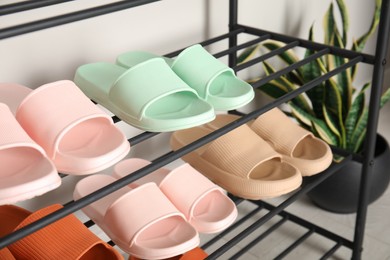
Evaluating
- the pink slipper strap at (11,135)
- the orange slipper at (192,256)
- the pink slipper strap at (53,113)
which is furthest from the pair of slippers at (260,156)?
the pink slipper strap at (11,135)

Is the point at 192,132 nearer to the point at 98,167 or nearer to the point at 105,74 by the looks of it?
the point at 105,74

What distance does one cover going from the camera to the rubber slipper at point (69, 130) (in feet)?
2.44

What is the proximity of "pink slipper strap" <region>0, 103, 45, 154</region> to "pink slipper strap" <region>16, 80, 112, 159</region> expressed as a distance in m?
0.03

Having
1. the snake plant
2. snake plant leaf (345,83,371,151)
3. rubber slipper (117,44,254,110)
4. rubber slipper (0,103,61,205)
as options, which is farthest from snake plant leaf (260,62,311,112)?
rubber slipper (0,103,61,205)

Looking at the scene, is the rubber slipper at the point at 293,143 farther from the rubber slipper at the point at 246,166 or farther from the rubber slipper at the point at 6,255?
the rubber slipper at the point at 6,255

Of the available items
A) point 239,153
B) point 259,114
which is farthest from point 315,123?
point 259,114

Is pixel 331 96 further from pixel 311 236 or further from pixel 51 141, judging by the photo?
pixel 51 141

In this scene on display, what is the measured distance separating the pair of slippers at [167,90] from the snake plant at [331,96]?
49cm

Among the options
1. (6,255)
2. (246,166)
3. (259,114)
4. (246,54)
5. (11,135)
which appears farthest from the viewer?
(246,54)

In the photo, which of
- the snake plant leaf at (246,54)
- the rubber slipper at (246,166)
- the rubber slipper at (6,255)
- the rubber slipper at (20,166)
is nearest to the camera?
the rubber slipper at (20,166)

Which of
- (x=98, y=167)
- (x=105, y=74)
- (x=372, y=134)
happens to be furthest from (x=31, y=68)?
(x=372, y=134)

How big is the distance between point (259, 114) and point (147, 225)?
0.85 ft

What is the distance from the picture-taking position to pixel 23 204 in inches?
44.9

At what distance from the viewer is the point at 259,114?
3.07 feet
